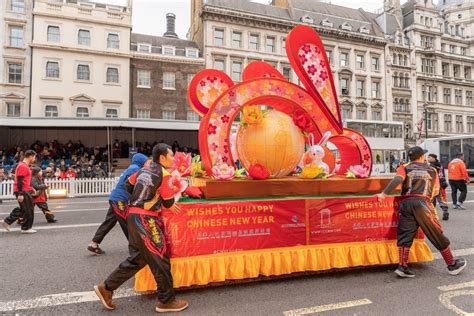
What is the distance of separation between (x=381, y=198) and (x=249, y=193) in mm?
1980

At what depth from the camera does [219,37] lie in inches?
1220

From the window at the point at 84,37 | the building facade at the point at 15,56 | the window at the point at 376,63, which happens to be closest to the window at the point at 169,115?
the window at the point at 84,37

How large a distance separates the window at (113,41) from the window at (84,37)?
1.56 meters

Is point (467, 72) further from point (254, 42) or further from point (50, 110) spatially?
point (50, 110)

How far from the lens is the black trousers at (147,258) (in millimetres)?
3529

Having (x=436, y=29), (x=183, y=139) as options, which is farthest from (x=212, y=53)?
(x=436, y=29)

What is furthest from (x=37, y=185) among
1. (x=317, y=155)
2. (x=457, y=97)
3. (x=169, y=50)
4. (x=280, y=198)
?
(x=457, y=97)

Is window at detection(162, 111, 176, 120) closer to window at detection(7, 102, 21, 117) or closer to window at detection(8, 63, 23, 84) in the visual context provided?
window at detection(7, 102, 21, 117)

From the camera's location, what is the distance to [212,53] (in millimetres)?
30312

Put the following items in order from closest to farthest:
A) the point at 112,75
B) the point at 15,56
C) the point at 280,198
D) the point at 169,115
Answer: the point at 280,198
the point at 15,56
the point at 112,75
the point at 169,115

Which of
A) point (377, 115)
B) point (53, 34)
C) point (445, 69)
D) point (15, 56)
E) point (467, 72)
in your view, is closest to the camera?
point (15, 56)

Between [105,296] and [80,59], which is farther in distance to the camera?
[80,59]

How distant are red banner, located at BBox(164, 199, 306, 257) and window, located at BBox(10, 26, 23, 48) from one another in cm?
2851

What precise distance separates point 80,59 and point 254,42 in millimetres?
16515
